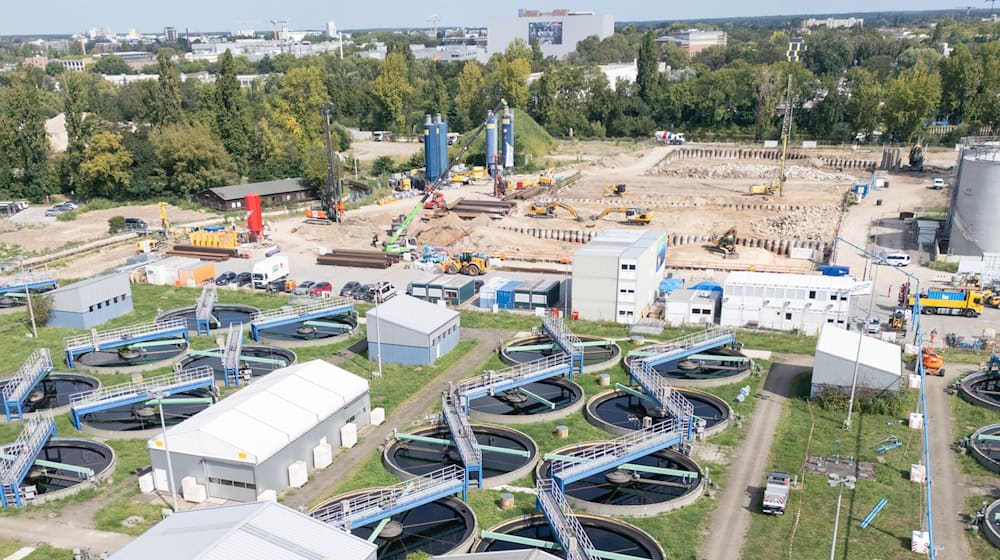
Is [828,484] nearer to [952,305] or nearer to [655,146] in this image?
[952,305]

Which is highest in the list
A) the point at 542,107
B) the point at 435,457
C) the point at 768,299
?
the point at 542,107

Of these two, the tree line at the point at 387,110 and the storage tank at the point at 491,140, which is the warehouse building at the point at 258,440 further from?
the storage tank at the point at 491,140

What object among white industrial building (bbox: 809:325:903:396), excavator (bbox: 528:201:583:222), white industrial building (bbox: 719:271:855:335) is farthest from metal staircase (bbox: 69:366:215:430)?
excavator (bbox: 528:201:583:222)

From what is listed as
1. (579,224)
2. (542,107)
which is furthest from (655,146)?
(579,224)

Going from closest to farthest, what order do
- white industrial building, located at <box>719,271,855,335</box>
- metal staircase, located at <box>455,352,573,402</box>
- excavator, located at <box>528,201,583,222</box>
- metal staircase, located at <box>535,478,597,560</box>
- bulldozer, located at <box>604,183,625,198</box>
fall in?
1. metal staircase, located at <box>535,478,597,560</box>
2. metal staircase, located at <box>455,352,573,402</box>
3. white industrial building, located at <box>719,271,855,335</box>
4. excavator, located at <box>528,201,583,222</box>
5. bulldozer, located at <box>604,183,625,198</box>

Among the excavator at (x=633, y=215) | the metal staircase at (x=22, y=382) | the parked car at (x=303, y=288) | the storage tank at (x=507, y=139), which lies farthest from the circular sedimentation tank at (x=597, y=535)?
the storage tank at (x=507, y=139)

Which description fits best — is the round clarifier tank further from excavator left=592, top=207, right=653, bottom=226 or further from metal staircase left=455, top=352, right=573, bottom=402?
excavator left=592, top=207, right=653, bottom=226
